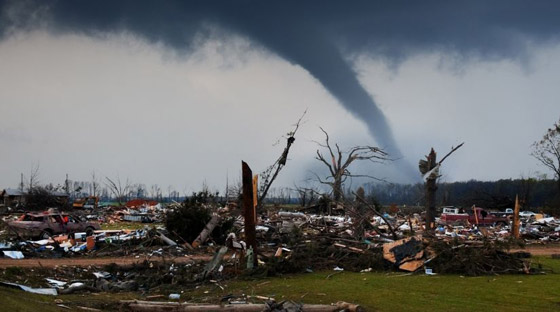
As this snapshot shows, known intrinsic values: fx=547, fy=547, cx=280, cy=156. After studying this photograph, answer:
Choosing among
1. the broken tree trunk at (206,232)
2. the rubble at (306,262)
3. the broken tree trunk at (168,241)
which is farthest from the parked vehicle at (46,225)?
the broken tree trunk at (206,232)

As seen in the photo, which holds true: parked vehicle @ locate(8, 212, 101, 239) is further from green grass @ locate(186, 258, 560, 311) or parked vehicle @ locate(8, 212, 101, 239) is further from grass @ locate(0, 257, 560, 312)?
green grass @ locate(186, 258, 560, 311)

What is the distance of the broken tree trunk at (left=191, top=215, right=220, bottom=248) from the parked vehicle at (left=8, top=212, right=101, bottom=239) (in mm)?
5964

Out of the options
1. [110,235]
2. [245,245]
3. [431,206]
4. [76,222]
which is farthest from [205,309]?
[76,222]

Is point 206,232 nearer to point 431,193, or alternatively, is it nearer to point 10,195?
point 431,193

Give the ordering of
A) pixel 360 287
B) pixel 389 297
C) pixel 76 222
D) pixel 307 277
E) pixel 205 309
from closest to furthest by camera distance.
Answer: pixel 205 309, pixel 389 297, pixel 360 287, pixel 307 277, pixel 76 222

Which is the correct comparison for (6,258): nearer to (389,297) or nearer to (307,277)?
(307,277)

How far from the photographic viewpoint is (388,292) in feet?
39.2

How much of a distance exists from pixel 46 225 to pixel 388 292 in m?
18.3

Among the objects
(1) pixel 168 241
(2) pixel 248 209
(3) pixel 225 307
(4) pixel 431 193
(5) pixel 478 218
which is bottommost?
(3) pixel 225 307

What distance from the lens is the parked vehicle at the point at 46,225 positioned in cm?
2405

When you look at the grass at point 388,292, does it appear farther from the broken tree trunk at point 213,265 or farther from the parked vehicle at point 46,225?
the parked vehicle at point 46,225

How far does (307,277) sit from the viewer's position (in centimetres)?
1466

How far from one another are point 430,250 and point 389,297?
456 cm

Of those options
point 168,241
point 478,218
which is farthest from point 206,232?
point 478,218
